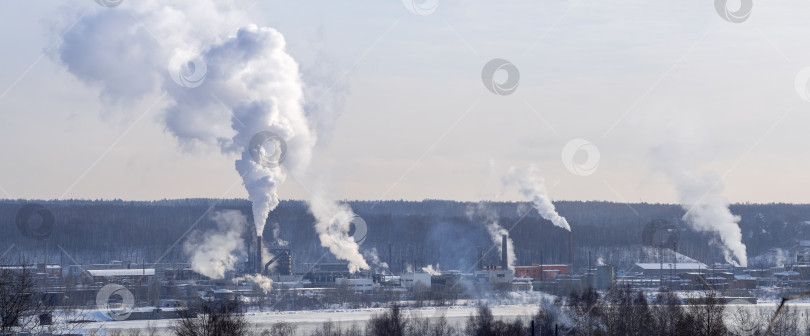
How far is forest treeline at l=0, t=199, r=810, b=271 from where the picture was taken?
10844 centimetres

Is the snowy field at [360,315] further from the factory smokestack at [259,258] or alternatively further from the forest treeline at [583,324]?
the factory smokestack at [259,258]

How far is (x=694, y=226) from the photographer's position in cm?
11044

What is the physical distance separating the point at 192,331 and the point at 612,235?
92497 mm

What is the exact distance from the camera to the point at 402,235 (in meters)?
118

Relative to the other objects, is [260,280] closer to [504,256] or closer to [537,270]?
[504,256]

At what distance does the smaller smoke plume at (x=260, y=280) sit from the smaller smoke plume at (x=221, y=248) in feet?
5.70

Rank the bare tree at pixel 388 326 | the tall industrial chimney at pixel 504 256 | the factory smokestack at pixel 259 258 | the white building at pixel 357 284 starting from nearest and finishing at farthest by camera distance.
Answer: the bare tree at pixel 388 326 → the white building at pixel 357 284 → the factory smokestack at pixel 259 258 → the tall industrial chimney at pixel 504 256

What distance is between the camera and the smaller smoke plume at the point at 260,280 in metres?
82.1

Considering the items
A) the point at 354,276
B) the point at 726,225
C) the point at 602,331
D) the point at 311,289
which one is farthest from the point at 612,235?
the point at 602,331

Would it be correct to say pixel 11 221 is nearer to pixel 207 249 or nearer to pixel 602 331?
pixel 207 249

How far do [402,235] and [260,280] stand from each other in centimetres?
3594

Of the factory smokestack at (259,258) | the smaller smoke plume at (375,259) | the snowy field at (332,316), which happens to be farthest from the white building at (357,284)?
the smaller smoke plume at (375,259)

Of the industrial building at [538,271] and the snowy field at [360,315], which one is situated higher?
the industrial building at [538,271]

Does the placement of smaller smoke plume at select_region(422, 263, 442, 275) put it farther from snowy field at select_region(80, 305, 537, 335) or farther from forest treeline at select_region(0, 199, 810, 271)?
snowy field at select_region(80, 305, 537, 335)
